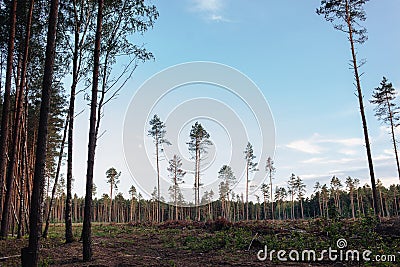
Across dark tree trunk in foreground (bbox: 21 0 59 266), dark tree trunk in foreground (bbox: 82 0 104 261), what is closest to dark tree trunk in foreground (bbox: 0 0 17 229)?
dark tree trunk in foreground (bbox: 82 0 104 261)

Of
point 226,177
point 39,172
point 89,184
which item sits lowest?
point 89,184

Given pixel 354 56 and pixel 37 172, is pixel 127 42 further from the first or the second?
pixel 354 56

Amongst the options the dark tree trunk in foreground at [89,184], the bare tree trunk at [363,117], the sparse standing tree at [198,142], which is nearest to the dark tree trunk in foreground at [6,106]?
the dark tree trunk in foreground at [89,184]

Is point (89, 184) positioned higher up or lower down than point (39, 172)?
lower down

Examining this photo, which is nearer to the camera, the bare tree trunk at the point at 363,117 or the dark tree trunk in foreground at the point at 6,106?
the dark tree trunk in foreground at the point at 6,106

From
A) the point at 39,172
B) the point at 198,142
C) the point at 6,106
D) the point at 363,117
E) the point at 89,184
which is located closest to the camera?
the point at 39,172

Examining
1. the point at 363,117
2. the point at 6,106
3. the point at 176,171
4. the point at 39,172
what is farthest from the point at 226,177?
the point at 39,172

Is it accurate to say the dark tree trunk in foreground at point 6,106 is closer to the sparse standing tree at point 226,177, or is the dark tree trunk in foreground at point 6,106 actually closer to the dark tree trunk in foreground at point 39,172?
the dark tree trunk in foreground at point 39,172

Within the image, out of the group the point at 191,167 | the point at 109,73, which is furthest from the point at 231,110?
the point at 191,167

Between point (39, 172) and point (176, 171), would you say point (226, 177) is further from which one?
point (39, 172)

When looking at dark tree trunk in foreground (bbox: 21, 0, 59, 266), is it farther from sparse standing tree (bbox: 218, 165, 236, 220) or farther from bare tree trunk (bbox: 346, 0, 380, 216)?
sparse standing tree (bbox: 218, 165, 236, 220)

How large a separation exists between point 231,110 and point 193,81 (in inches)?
95.3

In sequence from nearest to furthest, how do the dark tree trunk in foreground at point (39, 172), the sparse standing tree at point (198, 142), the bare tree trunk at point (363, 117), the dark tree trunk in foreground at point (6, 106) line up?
the dark tree trunk in foreground at point (39, 172), the dark tree trunk in foreground at point (6, 106), the bare tree trunk at point (363, 117), the sparse standing tree at point (198, 142)

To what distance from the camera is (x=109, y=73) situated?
47.2 feet
